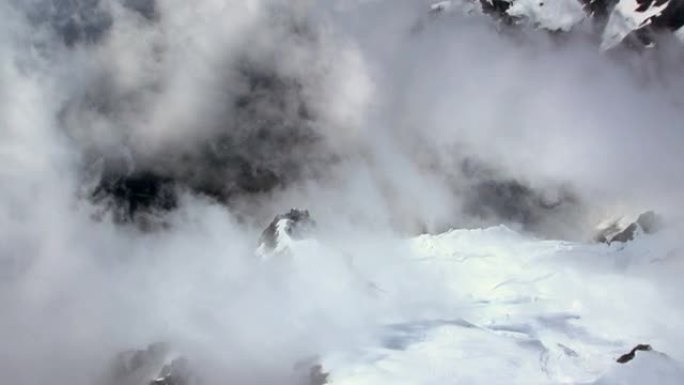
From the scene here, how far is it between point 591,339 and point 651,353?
48695mm

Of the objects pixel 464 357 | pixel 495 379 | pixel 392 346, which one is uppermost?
pixel 392 346

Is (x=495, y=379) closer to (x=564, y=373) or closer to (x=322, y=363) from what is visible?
(x=564, y=373)

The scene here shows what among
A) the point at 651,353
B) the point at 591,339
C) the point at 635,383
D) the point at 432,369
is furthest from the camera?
the point at 591,339

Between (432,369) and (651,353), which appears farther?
(432,369)

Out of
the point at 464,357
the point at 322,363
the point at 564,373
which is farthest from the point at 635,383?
the point at 322,363

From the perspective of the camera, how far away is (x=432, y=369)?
147500 millimetres

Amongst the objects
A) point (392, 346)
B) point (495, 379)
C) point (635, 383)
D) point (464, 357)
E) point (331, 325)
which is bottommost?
point (635, 383)

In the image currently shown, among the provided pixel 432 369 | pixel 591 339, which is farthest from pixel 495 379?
pixel 591 339

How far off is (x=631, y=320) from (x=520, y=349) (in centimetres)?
5019

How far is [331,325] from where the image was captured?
653 feet

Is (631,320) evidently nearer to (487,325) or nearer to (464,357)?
(487,325)

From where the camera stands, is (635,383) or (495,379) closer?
(635,383)

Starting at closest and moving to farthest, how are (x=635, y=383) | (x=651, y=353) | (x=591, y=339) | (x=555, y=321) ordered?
(x=635, y=383)
(x=651, y=353)
(x=591, y=339)
(x=555, y=321)

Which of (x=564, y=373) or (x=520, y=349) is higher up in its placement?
(x=520, y=349)
